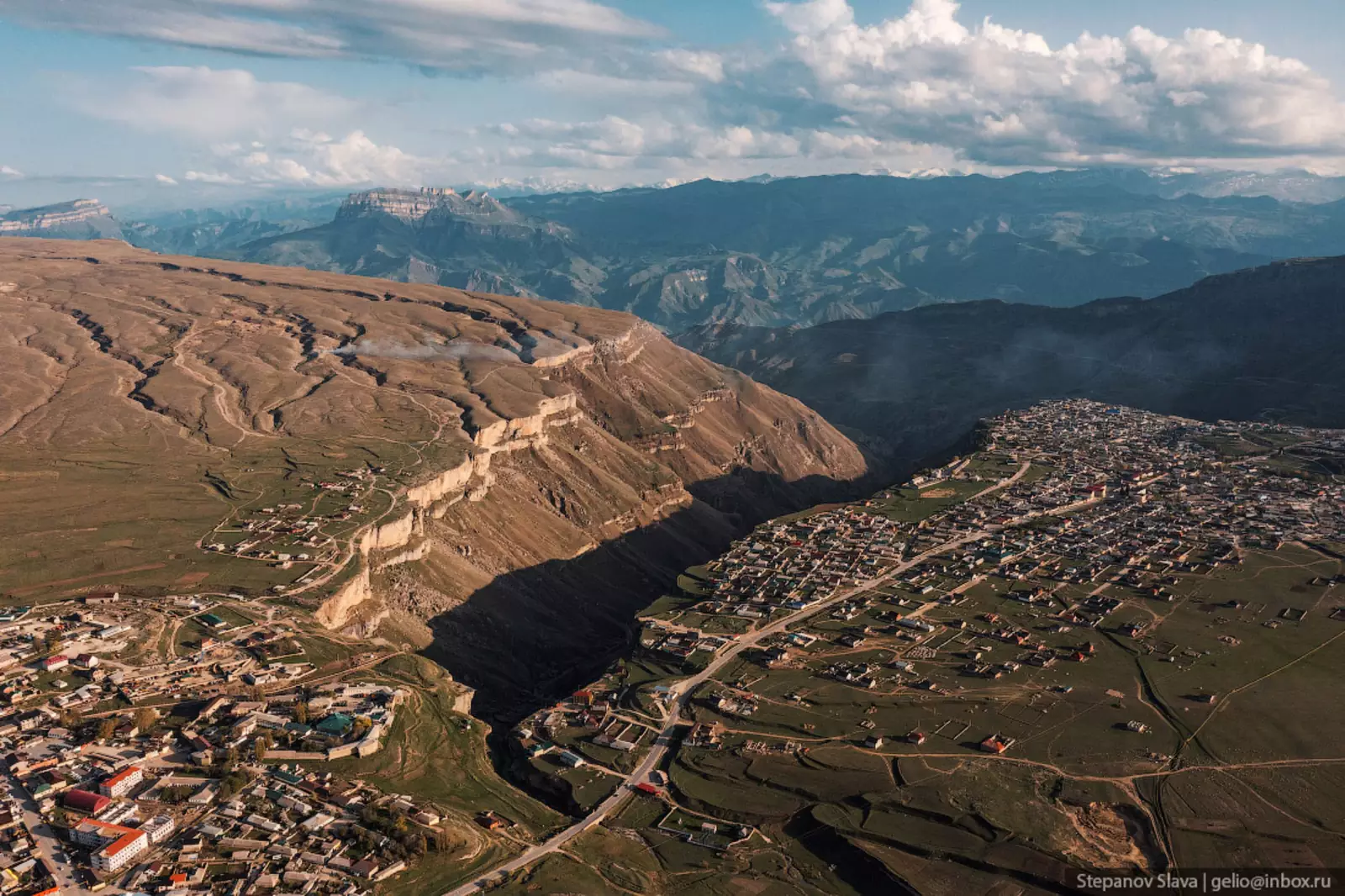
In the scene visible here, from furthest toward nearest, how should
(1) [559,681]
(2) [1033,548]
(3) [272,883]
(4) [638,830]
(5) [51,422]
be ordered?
1. (5) [51,422]
2. (2) [1033,548]
3. (1) [559,681]
4. (4) [638,830]
5. (3) [272,883]

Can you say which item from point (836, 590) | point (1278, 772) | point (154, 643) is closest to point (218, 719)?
point (154, 643)

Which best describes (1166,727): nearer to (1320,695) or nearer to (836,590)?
(1320,695)

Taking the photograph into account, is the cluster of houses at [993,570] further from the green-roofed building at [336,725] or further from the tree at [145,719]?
the tree at [145,719]

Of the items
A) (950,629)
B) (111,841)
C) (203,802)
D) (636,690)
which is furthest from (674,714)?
(111,841)

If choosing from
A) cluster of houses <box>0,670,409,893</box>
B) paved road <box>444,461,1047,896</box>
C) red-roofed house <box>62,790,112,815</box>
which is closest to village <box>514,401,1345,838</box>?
paved road <box>444,461,1047,896</box>

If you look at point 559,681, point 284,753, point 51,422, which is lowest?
point 559,681

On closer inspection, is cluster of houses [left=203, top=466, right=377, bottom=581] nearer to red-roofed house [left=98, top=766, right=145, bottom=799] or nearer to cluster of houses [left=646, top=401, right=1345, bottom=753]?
cluster of houses [left=646, top=401, right=1345, bottom=753]

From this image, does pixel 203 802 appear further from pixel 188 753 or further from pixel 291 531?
pixel 291 531
